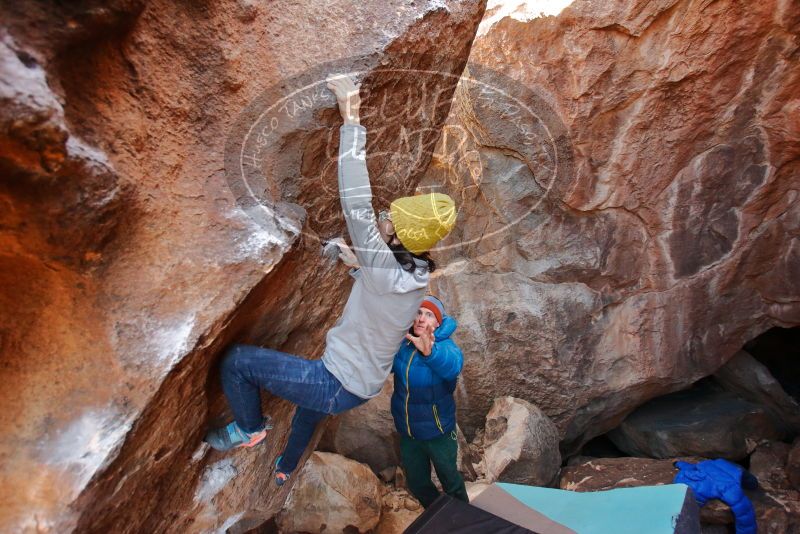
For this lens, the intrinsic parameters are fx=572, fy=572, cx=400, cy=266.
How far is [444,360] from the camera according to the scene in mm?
2092

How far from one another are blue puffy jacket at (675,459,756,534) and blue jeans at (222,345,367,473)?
8.35 ft

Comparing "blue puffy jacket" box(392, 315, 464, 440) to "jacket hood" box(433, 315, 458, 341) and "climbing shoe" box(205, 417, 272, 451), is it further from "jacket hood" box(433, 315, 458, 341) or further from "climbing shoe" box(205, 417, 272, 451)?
"climbing shoe" box(205, 417, 272, 451)

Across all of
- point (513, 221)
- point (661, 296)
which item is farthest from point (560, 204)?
point (661, 296)

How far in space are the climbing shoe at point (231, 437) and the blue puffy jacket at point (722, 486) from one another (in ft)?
8.71

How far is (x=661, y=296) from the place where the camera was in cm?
363

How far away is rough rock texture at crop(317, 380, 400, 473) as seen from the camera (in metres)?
3.86

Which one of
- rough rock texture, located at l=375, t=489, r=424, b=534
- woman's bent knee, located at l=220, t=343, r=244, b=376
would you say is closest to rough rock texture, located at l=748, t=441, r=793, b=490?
rough rock texture, located at l=375, t=489, r=424, b=534

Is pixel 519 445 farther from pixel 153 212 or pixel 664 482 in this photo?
pixel 153 212

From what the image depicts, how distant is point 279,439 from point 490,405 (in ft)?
6.53

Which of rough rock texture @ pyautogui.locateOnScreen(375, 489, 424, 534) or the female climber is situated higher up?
the female climber

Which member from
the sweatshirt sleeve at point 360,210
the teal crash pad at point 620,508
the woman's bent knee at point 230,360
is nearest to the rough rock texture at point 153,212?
the woman's bent knee at point 230,360

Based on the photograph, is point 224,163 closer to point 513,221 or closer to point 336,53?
point 336,53

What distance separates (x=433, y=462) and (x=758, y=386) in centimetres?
299

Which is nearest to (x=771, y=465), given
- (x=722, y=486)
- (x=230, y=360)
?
(x=722, y=486)
